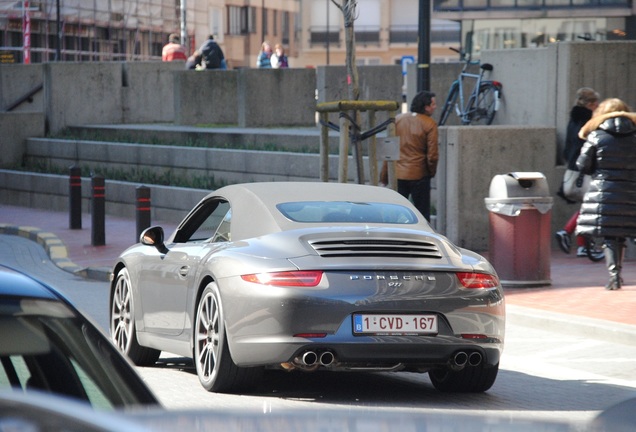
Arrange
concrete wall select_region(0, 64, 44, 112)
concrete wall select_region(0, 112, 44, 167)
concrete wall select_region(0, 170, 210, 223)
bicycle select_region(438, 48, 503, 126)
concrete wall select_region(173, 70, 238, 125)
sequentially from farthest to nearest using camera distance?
concrete wall select_region(0, 64, 44, 112), concrete wall select_region(0, 112, 44, 167), concrete wall select_region(173, 70, 238, 125), concrete wall select_region(0, 170, 210, 223), bicycle select_region(438, 48, 503, 126)

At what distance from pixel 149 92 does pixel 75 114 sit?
216 centimetres

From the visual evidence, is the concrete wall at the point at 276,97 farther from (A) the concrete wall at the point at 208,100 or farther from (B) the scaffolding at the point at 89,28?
(B) the scaffolding at the point at 89,28

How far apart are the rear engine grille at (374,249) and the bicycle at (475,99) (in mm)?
12304

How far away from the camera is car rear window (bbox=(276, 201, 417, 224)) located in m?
8.67

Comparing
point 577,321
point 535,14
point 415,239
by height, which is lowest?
point 577,321

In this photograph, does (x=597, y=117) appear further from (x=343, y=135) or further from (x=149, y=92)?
(x=149, y=92)

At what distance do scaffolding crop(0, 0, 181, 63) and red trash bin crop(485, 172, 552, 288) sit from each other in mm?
35023

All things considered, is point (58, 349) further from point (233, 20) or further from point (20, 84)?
point (233, 20)

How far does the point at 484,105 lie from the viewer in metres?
21.5

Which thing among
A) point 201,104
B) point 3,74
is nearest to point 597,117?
point 201,104

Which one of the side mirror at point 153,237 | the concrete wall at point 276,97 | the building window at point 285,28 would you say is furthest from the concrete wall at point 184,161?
the building window at point 285,28

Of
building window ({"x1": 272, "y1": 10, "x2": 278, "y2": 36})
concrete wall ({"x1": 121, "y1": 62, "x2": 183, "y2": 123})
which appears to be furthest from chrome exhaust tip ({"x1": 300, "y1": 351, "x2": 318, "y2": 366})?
building window ({"x1": 272, "y1": 10, "x2": 278, "y2": 36})

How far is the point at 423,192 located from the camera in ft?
53.6

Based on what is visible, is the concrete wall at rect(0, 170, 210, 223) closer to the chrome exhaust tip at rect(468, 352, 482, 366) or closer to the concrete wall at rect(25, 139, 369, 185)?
the concrete wall at rect(25, 139, 369, 185)
